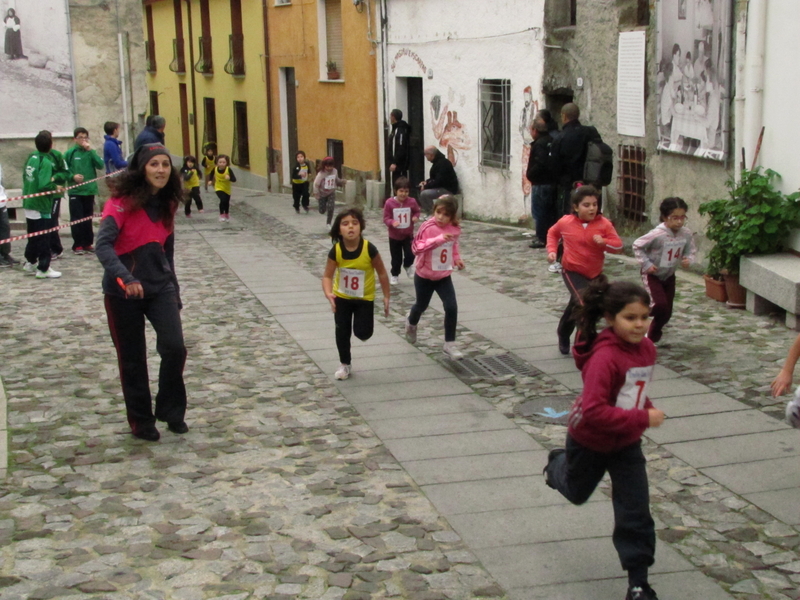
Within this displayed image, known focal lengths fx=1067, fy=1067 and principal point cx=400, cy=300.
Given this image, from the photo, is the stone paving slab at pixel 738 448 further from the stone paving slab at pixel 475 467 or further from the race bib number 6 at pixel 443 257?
the race bib number 6 at pixel 443 257

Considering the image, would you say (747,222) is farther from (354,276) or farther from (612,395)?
(612,395)

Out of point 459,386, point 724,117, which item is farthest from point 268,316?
point 724,117

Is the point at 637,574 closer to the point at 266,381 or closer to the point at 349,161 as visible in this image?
the point at 266,381

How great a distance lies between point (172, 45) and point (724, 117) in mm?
27921

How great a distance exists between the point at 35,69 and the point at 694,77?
1046cm

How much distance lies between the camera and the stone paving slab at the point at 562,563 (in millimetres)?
4309

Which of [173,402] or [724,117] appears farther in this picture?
[724,117]

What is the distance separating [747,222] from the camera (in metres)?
9.24

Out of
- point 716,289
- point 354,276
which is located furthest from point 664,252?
point 354,276

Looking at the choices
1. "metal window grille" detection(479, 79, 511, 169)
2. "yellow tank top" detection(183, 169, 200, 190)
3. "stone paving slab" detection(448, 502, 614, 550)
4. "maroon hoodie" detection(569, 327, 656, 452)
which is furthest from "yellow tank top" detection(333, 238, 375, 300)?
"yellow tank top" detection(183, 169, 200, 190)

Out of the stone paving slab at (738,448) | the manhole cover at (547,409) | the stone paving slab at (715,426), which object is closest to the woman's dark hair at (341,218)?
the manhole cover at (547,409)

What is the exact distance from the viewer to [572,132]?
13000mm

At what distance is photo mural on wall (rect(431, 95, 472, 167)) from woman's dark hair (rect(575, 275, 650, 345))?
13.9 meters

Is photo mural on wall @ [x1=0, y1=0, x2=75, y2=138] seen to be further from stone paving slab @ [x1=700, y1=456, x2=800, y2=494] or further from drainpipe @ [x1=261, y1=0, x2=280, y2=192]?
stone paving slab @ [x1=700, y1=456, x2=800, y2=494]
